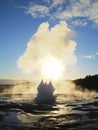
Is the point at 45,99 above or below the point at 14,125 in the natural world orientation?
above

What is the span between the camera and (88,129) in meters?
24.0

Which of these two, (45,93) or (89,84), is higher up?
(89,84)

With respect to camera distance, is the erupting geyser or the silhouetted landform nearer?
the erupting geyser

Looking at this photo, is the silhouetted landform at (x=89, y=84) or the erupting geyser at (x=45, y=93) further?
the silhouetted landform at (x=89, y=84)

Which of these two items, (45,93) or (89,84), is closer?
(45,93)

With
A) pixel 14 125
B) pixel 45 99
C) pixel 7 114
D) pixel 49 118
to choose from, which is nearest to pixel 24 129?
pixel 14 125

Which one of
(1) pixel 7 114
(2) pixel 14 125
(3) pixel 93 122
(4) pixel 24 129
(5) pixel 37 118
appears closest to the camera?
(4) pixel 24 129

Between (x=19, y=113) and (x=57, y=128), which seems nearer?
(x=57, y=128)

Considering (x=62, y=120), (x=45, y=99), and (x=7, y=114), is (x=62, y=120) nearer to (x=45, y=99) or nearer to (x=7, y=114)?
(x=7, y=114)

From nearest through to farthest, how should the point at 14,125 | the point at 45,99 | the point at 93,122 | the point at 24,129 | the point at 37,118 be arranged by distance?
the point at 24,129 < the point at 14,125 < the point at 93,122 < the point at 37,118 < the point at 45,99

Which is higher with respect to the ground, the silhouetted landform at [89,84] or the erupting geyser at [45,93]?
the silhouetted landform at [89,84]

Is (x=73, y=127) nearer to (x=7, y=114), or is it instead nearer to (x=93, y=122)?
(x=93, y=122)

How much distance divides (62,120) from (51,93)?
24.1 m

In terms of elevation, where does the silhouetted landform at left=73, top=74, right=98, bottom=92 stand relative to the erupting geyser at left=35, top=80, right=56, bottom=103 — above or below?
above
